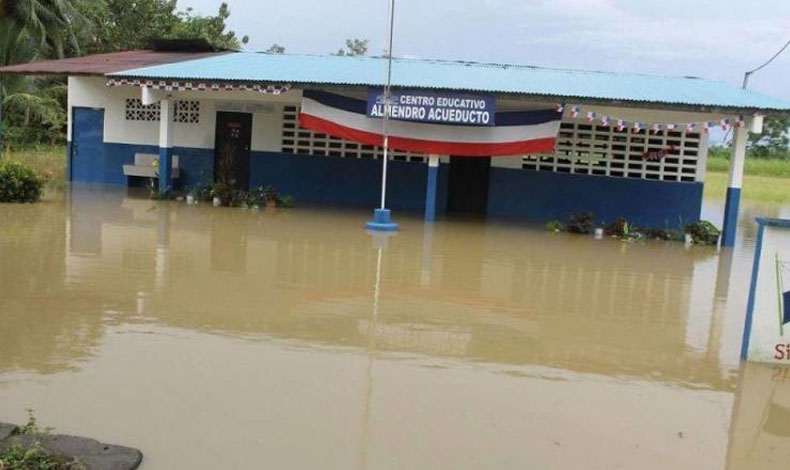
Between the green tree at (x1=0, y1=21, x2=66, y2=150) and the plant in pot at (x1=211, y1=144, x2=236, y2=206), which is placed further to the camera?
the green tree at (x1=0, y1=21, x2=66, y2=150)

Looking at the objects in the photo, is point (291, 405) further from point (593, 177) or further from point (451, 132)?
point (593, 177)

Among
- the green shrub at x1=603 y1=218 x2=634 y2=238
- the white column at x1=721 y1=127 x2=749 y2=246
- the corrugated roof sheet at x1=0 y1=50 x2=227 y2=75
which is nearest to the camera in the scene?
the white column at x1=721 y1=127 x2=749 y2=246

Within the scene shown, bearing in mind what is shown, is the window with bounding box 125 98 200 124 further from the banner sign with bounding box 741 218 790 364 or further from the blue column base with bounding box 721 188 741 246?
the banner sign with bounding box 741 218 790 364

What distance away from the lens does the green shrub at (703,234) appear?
48.4ft

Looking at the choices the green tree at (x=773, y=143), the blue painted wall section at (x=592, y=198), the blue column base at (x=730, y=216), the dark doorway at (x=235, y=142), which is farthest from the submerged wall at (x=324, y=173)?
the green tree at (x=773, y=143)

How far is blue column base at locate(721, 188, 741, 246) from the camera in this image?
14.3 metres

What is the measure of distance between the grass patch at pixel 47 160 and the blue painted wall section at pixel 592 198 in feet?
32.3

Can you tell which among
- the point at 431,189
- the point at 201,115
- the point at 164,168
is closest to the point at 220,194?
the point at 164,168

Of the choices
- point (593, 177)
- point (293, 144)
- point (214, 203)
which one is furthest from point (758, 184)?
point (214, 203)

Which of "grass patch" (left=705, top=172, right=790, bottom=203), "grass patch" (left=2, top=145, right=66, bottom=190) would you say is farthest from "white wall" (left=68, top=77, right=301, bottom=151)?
"grass patch" (left=705, top=172, right=790, bottom=203)

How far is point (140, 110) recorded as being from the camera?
62.5 feet

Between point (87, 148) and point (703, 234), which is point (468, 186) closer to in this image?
point (703, 234)

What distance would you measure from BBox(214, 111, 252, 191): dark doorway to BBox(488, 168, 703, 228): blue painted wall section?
18.8 ft

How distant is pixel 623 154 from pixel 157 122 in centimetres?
1076
